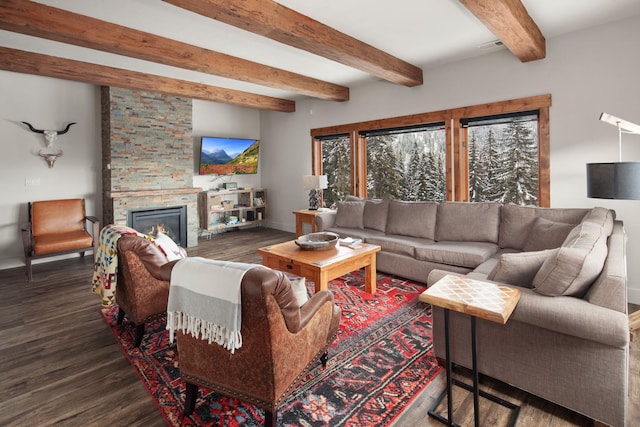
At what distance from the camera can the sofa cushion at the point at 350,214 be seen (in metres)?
4.96

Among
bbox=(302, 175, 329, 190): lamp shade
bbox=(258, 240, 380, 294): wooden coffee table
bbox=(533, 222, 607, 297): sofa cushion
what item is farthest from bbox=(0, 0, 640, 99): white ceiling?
bbox=(533, 222, 607, 297): sofa cushion

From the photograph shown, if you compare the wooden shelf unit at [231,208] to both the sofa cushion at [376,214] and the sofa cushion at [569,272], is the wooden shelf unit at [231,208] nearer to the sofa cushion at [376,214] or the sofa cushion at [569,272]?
the sofa cushion at [376,214]

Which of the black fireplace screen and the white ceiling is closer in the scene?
the white ceiling

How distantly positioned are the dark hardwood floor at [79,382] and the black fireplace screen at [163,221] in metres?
2.03

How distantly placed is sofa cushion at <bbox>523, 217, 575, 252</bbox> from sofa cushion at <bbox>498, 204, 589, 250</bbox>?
0.42ft

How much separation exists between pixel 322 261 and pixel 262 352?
1.58m

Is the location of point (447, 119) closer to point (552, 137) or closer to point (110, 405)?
point (552, 137)

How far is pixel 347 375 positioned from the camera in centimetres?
222

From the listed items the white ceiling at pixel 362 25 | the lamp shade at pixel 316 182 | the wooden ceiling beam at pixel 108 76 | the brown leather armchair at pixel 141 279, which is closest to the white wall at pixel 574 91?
the white ceiling at pixel 362 25

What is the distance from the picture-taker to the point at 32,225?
474 centimetres

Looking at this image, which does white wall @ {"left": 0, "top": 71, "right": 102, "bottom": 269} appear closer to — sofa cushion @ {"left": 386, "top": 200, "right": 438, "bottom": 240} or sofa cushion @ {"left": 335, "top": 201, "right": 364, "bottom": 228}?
sofa cushion @ {"left": 335, "top": 201, "right": 364, "bottom": 228}

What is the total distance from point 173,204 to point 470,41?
520cm

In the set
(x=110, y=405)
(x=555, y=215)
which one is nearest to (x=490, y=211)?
(x=555, y=215)

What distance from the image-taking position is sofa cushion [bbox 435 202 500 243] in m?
3.88
